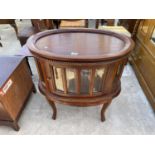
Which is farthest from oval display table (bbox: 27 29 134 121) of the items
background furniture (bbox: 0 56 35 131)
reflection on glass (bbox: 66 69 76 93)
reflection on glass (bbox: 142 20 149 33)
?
reflection on glass (bbox: 142 20 149 33)

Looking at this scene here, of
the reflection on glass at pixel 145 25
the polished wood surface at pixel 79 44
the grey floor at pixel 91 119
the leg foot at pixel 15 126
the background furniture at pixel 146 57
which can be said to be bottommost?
the grey floor at pixel 91 119

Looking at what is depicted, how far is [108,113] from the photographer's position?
65.6 inches

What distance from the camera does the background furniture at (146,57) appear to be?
168cm

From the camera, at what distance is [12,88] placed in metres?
1.38

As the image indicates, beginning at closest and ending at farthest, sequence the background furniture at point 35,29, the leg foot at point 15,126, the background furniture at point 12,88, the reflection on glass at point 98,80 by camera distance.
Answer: the reflection on glass at point 98,80 < the background furniture at point 12,88 < the leg foot at point 15,126 < the background furniture at point 35,29

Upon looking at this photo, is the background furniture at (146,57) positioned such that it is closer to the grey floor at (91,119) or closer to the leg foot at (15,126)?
the grey floor at (91,119)

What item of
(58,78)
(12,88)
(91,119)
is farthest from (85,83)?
(12,88)

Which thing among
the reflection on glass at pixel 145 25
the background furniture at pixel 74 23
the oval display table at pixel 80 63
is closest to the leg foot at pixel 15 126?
the oval display table at pixel 80 63

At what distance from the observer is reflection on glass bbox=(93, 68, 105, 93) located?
112cm

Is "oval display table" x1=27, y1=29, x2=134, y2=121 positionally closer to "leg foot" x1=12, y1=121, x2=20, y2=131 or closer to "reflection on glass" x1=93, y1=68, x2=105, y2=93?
"reflection on glass" x1=93, y1=68, x2=105, y2=93

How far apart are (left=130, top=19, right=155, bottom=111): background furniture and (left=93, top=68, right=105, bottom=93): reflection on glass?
30.6 inches

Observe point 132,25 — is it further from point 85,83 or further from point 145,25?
point 85,83

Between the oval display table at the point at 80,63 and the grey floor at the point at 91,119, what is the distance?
0.34 metres
